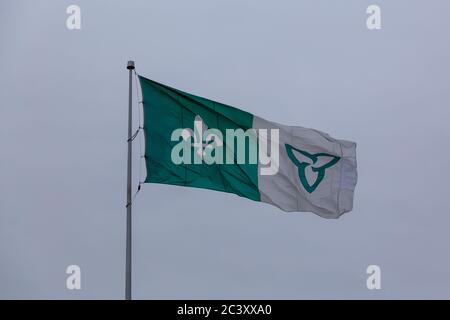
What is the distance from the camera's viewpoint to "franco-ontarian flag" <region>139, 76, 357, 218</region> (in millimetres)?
25531

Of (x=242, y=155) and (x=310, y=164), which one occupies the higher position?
(x=242, y=155)

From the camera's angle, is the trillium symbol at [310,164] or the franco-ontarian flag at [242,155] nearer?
the franco-ontarian flag at [242,155]

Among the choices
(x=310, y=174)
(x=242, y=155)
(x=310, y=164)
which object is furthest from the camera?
(x=310, y=164)

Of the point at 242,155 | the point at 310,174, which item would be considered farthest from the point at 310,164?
the point at 242,155

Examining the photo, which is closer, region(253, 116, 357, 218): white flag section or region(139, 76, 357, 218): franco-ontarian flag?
region(139, 76, 357, 218): franco-ontarian flag

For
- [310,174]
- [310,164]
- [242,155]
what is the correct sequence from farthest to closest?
[310,164]
[310,174]
[242,155]

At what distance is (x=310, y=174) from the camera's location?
26531 millimetres

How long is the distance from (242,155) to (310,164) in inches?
81.4

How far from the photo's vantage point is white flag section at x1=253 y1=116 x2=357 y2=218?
26391 millimetres

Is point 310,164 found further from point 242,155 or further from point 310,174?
point 242,155

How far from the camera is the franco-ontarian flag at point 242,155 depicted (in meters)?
25.5

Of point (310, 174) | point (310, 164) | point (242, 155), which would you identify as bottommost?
point (310, 174)

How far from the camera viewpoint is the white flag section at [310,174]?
26391 mm

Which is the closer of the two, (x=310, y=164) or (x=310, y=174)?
(x=310, y=174)
